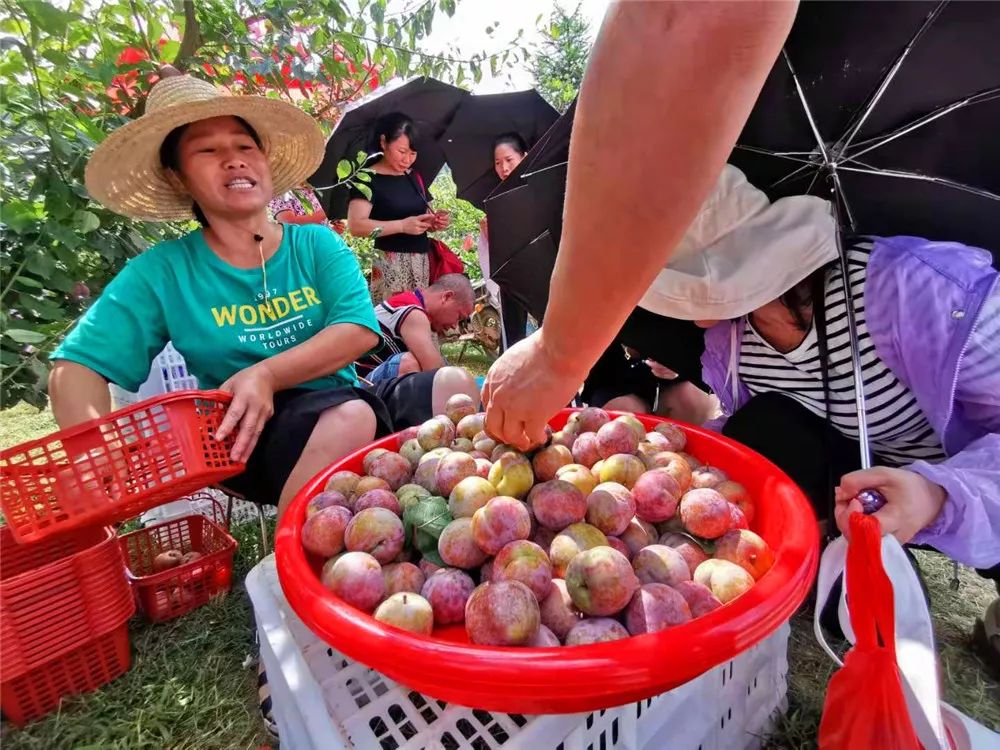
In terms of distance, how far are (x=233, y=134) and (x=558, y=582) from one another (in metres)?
1.65

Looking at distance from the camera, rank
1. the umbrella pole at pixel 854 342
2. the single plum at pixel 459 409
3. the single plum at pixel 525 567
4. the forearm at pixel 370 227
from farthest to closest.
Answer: the forearm at pixel 370 227
the single plum at pixel 459 409
the umbrella pole at pixel 854 342
the single plum at pixel 525 567

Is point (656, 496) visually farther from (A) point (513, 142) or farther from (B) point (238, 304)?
(A) point (513, 142)

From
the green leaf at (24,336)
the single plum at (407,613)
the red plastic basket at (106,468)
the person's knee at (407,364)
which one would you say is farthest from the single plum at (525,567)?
the person's knee at (407,364)

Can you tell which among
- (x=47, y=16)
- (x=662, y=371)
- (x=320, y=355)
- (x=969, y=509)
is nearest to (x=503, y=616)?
(x=969, y=509)

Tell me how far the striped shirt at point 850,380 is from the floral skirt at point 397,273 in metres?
2.83

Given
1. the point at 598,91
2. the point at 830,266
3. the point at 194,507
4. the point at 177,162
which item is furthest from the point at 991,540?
the point at 194,507

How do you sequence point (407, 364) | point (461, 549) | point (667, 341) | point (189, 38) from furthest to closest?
1. point (407, 364)
2. point (189, 38)
3. point (667, 341)
4. point (461, 549)

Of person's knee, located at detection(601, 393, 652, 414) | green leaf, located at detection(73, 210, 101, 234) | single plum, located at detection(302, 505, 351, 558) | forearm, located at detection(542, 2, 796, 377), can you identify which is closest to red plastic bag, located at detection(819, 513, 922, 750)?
forearm, located at detection(542, 2, 796, 377)

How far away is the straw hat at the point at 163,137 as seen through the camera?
1.62 m

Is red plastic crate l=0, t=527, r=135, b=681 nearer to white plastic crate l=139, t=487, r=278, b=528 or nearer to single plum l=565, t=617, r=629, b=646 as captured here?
white plastic crate l=139, t=487, r=278, b=528

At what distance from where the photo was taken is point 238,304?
1786 mm

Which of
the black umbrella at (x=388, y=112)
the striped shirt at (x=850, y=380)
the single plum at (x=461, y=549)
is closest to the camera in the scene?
the single plum at (x=461, y=549)

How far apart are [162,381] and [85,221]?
64 centimetres

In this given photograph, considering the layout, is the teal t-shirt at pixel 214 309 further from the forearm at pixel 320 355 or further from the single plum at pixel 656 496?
the single plum at pixel 656 496
